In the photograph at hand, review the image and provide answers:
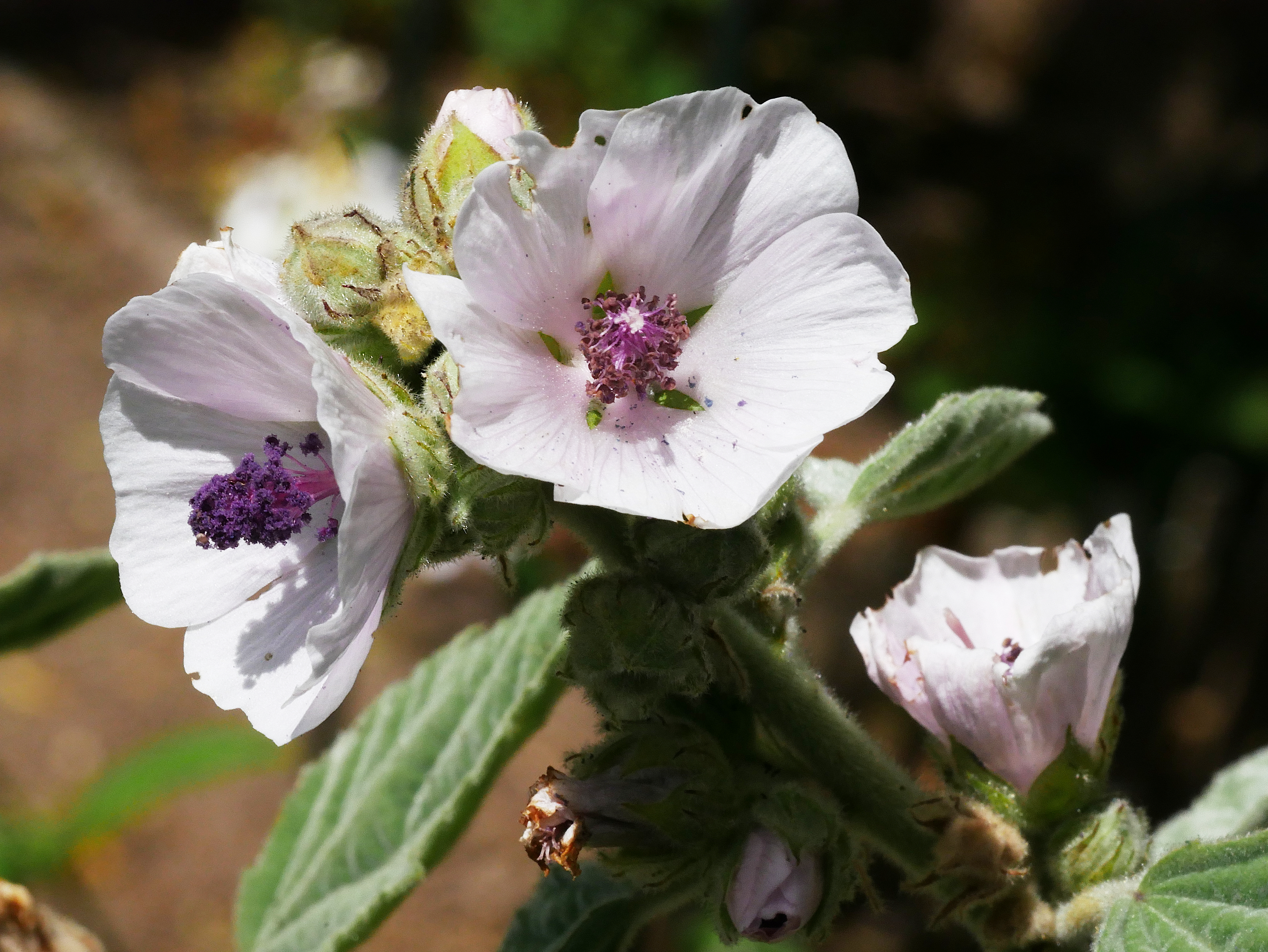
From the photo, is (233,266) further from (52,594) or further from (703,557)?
(52,594)

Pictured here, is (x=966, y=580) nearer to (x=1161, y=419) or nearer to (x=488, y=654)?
(x=488, y=654)

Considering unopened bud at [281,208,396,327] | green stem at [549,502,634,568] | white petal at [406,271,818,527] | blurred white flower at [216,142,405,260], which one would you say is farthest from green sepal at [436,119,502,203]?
blurred white flower at [216,142,405,260]

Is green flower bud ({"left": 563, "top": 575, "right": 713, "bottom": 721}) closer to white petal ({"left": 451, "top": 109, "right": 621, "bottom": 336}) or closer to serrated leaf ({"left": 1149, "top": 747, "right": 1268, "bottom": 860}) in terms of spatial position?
white petal ({"left": 451, "top": 109, "right": 621, "bottom": 336})

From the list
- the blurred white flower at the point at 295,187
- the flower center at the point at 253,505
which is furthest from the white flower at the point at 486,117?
the blurred white flower at the point at 295,187

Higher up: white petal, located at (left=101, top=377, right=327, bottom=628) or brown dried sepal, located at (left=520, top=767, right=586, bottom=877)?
white petal, located at (left=101, top=377, right=327, bottom=628)

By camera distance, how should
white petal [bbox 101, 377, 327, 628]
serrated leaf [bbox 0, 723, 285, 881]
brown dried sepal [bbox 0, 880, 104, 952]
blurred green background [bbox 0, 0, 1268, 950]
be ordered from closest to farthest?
white petal [bbox 101, 377, 327, 628]
brown dried sepal [bbox 0, 880, 104, 952]
serrated leaf [bbox 0, 723, 285, 881]
blurred green background [bbox 0, 0, 1268, 950]

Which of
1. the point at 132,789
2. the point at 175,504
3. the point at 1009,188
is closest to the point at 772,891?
the point at 175,504

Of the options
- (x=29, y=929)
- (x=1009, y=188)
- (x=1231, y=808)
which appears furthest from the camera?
(x=1009, y=188)

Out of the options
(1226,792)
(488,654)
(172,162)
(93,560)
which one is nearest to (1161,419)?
(1226,792)
